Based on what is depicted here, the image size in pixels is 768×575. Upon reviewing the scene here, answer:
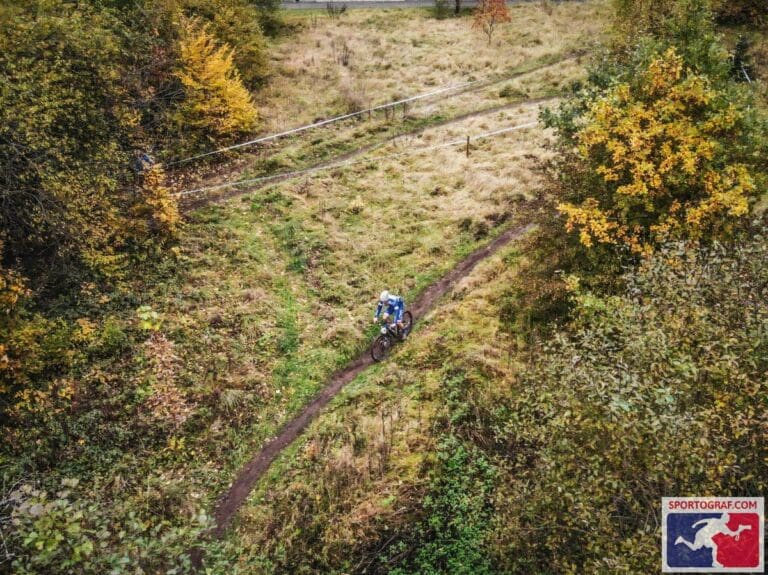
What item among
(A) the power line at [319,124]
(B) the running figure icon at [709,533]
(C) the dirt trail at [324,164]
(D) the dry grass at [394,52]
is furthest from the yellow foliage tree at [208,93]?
(B) the running figure icon at [709,533]

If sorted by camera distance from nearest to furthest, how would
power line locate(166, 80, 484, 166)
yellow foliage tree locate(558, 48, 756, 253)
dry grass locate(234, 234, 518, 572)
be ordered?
1. dry grass locate(234, 234, 518, 572)
2. yellow foliage tree locate(558, 48, 756, 253)
3. power line locate(166, 80, 484, 166)

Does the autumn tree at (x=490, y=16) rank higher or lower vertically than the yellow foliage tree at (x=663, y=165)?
higher

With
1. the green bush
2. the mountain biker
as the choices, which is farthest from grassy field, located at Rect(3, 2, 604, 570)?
the green bush

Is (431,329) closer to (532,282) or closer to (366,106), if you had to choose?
(532,282)

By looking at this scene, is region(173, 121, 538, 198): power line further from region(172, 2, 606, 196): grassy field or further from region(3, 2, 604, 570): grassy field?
region(172, 2, 606, 196): grassy field

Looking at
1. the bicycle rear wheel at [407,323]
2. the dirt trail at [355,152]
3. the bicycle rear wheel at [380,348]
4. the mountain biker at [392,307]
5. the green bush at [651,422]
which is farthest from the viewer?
the dirt trail at [355,152]

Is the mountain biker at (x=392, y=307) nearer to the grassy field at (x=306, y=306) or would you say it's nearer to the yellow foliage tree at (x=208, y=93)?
the grassy field at (x=306, y=306)
